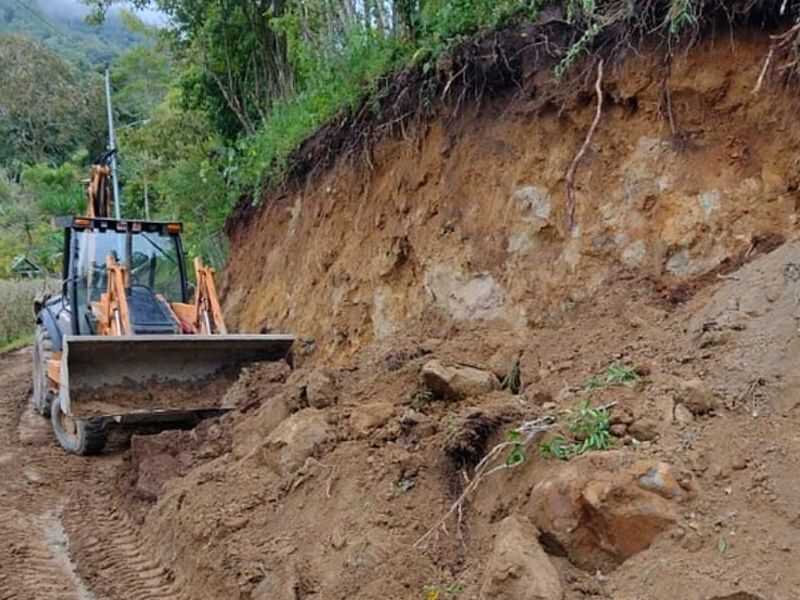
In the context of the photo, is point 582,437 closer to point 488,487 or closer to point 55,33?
point 488,487

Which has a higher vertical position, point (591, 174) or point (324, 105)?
point (324, 105)

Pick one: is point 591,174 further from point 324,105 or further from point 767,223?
point 324,105

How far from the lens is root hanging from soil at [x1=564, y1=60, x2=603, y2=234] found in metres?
5.47

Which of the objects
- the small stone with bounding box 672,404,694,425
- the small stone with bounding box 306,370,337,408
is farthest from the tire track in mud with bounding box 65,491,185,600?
the small stone with bounding box 672,404,694,425

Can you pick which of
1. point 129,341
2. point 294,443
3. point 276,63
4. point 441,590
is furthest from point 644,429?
point 276,63

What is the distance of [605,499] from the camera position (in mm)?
3008

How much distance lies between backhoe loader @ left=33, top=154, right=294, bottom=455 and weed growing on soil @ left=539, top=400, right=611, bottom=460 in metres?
4.55

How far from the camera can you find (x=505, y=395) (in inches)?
176

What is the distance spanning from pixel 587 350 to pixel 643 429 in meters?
1.26

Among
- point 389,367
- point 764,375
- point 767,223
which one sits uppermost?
point 767,223

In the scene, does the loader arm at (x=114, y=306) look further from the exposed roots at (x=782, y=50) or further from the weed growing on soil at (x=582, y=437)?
the exposed roots at (x=782, y=50)

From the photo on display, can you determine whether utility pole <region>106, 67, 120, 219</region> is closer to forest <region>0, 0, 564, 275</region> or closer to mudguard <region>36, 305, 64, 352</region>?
forest <region>0, 0, 564, 275</region>

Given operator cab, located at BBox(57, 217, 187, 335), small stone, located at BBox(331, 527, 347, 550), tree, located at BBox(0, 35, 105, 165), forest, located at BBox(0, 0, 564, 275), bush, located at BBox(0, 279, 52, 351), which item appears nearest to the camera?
small stone, located at BBox(331, 527, 347, 550)

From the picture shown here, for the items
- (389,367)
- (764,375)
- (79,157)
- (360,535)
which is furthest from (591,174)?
(79,157)
